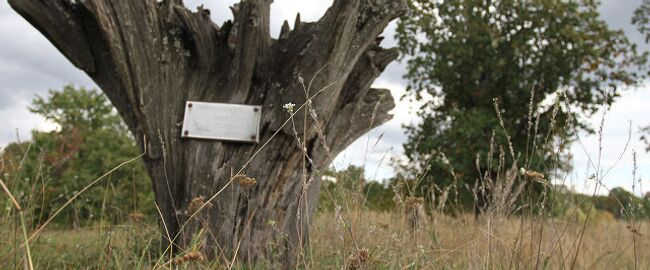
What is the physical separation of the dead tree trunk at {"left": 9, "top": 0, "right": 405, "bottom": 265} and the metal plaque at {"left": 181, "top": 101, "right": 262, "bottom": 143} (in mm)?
66

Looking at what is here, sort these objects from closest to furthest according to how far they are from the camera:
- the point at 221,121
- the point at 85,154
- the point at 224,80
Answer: the point at 221,121, the point at 224,80, the point at 85,154

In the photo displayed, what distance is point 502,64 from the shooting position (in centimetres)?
1205

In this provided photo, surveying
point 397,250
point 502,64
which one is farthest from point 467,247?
point 502,64

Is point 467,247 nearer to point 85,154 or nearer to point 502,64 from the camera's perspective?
point 502,64

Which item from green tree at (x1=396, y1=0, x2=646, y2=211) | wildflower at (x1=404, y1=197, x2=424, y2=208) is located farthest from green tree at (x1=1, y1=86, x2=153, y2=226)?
wildflower at (x1=404, y1=197, x2=424, y2=208)

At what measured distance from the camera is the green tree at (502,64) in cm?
1210

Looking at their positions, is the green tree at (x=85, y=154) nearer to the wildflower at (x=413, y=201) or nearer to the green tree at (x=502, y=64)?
the green tree at (x=502, y=64)

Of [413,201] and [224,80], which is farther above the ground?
[224,80]

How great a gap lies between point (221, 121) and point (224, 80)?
1.08ft

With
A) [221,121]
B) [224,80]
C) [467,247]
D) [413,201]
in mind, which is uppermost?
[224,80]

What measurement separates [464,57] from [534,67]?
5.39 feet

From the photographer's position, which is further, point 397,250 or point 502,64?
point 502,64

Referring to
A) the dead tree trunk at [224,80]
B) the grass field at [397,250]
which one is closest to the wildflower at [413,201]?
the grass field at [397,250]

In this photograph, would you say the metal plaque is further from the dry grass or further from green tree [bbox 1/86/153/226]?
green tree [bbox 1/86/153/226]
